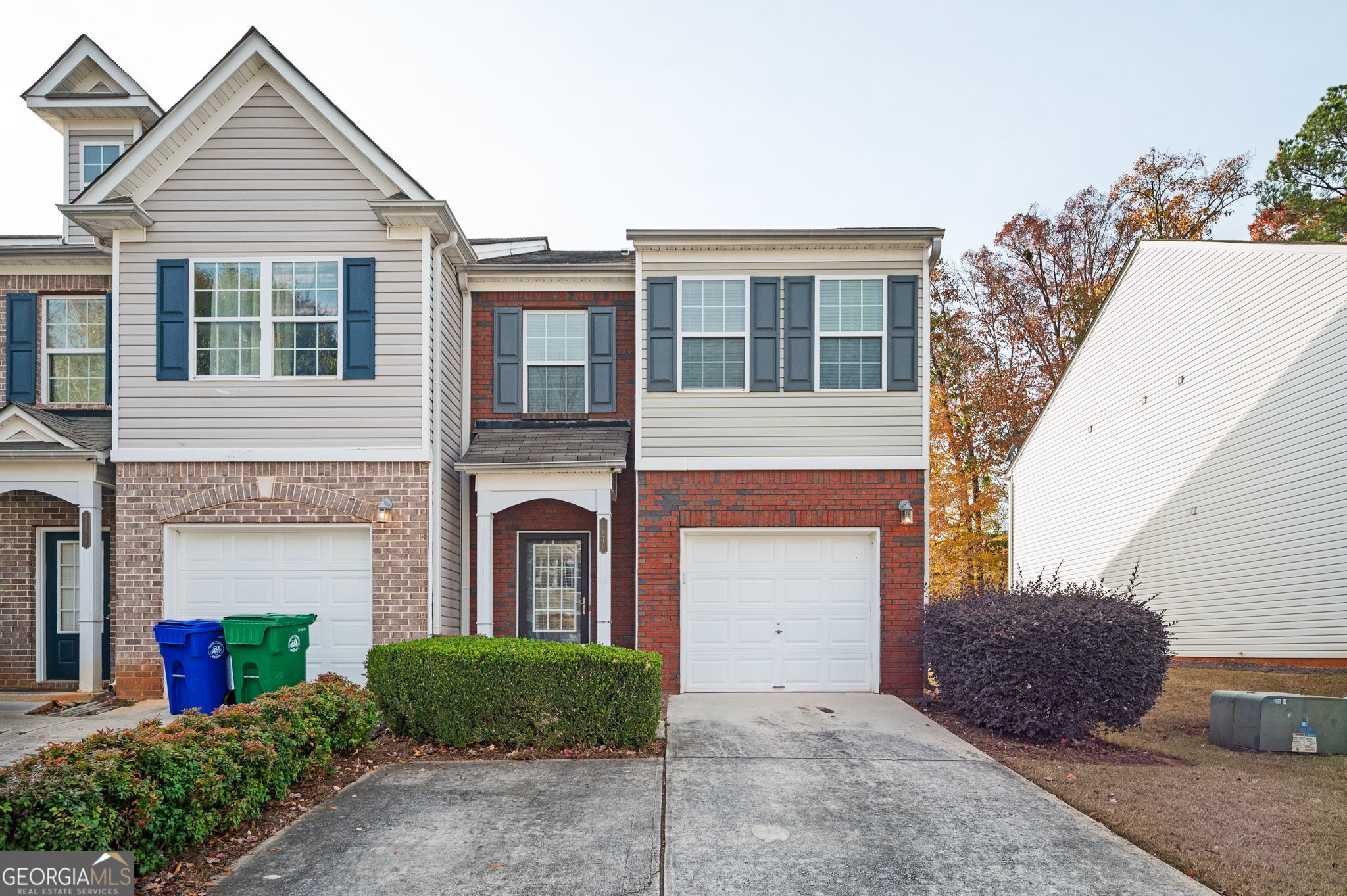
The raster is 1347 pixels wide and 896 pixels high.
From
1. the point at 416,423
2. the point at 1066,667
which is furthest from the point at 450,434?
the point at 1066,667

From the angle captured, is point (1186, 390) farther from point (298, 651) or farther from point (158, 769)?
point (158, 769)

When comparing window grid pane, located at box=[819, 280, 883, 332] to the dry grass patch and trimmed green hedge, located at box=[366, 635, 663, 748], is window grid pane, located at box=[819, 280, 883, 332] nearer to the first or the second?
the dry grass patch

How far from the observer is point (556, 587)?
1242cm

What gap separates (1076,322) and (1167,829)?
22213 millimetres

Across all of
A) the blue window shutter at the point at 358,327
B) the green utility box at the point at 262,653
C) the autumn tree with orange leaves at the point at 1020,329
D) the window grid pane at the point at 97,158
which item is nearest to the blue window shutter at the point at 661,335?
the blue window shutter at the point at 358,327

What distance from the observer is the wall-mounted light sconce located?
11.6 m

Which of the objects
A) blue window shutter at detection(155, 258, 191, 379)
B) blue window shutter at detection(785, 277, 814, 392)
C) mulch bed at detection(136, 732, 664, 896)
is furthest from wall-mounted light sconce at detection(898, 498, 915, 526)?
blue window shutter at detection(155, 258, 191, 379)

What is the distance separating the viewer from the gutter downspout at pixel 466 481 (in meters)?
12.3

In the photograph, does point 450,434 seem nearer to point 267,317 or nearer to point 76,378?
point 267,317

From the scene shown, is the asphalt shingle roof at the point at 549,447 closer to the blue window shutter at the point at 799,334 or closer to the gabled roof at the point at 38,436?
the blue window shutter at the point at 799,334

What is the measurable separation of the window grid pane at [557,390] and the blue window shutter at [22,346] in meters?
6.47

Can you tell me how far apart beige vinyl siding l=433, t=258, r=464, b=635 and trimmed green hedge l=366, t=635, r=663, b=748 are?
9.69 ft

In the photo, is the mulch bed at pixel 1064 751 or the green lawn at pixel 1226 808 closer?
the green lawn at pixel 1226 808

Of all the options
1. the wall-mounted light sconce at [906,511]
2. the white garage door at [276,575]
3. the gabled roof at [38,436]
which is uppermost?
the gabled roof at [38,436]
